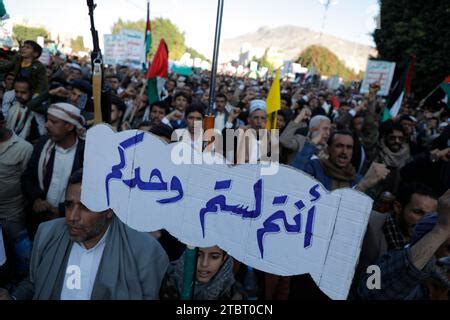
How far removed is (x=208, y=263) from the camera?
1.83 m

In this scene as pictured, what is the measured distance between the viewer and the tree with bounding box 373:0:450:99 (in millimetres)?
18391

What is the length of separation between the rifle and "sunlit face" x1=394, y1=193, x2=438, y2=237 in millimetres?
1788

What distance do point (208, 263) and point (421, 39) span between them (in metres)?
21.7

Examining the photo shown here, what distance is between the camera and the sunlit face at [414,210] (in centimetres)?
209

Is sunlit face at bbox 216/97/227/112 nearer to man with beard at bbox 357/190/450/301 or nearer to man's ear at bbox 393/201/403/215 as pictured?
man's ear at bbox 393/201/403/215

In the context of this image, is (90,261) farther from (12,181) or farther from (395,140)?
(395,140)

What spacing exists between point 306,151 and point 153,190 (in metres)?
2.00

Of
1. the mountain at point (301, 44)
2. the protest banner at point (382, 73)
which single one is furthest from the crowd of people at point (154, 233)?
the mountain at point (301, 44)

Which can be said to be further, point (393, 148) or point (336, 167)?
point (393, 148)

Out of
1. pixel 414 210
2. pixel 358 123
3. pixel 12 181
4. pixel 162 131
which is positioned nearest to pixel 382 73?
pixel 358 123

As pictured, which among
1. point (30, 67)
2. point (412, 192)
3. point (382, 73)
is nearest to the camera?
point (412, 192)

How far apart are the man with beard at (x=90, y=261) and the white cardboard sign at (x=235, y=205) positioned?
16.7 inches

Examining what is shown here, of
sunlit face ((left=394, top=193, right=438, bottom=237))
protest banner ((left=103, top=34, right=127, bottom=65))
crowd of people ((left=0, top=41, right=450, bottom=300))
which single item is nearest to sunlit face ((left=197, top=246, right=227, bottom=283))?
crowd of people ((left=0, top=41, right=450, bottom=300))

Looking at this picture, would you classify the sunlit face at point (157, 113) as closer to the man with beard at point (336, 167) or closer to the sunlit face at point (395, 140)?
the man with beard at point (336, 167)
